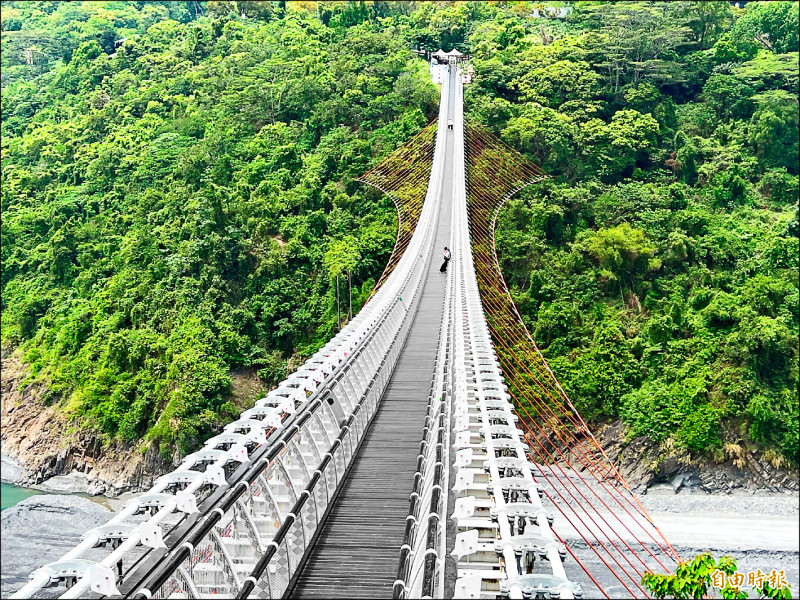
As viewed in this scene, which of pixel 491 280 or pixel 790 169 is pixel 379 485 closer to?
pixel 491 280

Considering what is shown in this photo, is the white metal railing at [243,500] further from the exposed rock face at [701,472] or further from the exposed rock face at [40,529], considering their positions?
the exposed rock face at [701,472]

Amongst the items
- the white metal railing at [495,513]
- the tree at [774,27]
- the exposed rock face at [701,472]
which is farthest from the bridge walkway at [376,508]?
the tree at [774,27]

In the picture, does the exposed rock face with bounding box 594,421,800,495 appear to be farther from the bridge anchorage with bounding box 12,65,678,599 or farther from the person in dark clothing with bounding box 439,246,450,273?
the bridge anchorage with bounding box 12,65,678,599

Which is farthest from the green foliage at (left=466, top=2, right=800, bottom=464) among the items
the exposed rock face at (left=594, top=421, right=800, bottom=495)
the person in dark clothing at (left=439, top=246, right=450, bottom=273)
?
the person in dark clothing at (left=439, top=246, right=450, bottom=273)

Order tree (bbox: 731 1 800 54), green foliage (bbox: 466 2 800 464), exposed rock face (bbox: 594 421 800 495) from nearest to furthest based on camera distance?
exposed rock face (bbox: 594 421 800 495), green foliage (bbox: 466 2 800 464), tree (bbox: 731 1 800 54)

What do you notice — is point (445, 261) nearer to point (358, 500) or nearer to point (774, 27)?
point (358, 500)

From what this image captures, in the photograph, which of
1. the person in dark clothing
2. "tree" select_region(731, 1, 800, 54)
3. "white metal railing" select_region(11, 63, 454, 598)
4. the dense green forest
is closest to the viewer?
"white metal railing" select_region(11, 63, 454, 598)

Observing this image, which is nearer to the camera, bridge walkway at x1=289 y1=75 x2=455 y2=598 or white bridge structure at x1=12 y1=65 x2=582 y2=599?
white bridge structure at x1=12 y1=65 x2=582 y2=599
